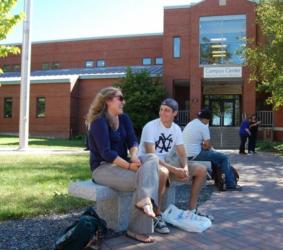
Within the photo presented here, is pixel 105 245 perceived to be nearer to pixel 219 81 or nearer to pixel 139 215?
pixel 139 215

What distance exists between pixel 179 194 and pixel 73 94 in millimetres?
27295

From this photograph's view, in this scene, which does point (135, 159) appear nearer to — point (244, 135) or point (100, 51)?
point (244, 135)

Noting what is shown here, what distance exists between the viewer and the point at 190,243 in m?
4.84

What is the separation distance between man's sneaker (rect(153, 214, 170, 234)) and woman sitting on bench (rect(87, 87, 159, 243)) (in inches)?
12.2

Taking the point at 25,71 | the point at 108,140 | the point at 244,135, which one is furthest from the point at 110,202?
the point at 25,71

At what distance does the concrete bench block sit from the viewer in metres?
5.07

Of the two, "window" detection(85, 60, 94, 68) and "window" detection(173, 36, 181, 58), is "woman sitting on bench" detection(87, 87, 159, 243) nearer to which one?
"window" detection(173, 36, 181, 58)

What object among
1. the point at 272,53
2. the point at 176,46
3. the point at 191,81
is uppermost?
the point at 176,46

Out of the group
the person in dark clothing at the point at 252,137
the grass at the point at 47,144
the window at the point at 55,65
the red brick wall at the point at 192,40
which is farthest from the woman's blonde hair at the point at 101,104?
the window at the point at 55,65

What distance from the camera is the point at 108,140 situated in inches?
197

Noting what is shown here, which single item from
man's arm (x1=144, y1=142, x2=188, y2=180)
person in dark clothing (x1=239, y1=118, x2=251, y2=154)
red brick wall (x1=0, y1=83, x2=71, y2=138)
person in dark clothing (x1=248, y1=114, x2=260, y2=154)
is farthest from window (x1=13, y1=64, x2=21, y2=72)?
man's arm (x1=144, y1=142, x2=188, y2=180)

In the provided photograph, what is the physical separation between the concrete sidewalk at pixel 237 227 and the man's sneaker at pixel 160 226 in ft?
0.23

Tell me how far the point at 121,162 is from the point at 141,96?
23373 mm

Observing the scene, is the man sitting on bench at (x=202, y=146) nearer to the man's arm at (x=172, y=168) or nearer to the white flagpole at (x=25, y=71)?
the man's arm at (x=172, y=168)
